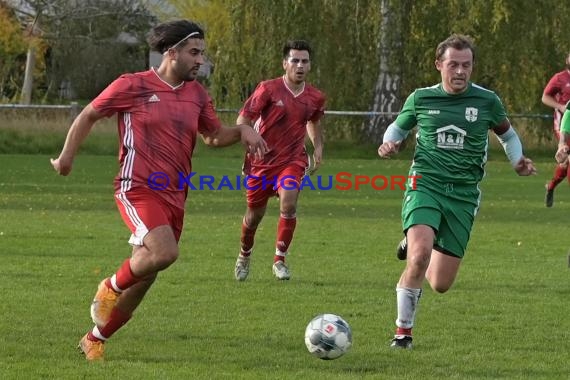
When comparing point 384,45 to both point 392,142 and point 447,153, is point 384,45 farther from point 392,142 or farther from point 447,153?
point 392,142

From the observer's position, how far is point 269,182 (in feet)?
37.7

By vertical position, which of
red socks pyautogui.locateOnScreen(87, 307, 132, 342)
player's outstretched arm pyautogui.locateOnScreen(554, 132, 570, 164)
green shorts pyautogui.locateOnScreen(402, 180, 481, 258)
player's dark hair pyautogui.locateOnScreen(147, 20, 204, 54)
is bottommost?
red socks pyautogui.locateOnScreen(87, 307, 132, 342)

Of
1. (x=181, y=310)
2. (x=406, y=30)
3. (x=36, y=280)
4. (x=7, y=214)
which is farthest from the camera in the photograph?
(x=406, y=30)

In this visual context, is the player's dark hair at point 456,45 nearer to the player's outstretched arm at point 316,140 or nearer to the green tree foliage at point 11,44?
the player's outstretched arm at point 316,140

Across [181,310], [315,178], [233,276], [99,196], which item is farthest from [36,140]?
[181,310]

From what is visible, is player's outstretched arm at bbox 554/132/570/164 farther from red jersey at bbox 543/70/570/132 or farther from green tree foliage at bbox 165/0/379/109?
green tree foliage at bbox 165/0/379/109

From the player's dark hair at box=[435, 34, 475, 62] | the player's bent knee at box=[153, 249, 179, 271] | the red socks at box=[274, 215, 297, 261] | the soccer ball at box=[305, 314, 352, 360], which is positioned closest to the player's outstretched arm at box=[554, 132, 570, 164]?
the player's dark hair at box=[435, 34, 475, 62]

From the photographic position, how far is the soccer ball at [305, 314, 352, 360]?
7.08 m

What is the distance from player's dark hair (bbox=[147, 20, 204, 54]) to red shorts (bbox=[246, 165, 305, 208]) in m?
4.21

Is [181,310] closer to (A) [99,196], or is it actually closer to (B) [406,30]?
(A) [99,196]

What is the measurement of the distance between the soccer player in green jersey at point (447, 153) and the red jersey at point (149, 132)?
137cm

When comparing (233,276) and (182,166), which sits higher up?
(182,166)

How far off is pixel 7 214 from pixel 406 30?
610 inches

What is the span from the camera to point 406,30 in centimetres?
3033
